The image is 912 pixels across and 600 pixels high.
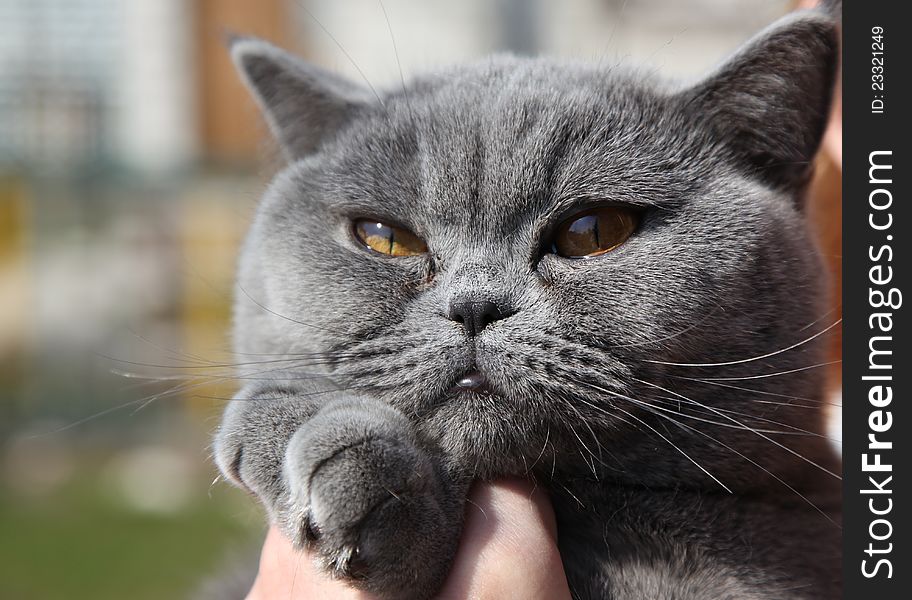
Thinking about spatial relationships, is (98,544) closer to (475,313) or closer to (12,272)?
(12,272)

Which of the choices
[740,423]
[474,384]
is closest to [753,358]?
[740,423]

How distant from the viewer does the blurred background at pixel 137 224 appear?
336 cm

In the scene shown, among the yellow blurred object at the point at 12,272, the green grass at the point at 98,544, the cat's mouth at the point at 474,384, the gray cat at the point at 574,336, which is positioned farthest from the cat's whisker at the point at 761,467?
the yellow blurred object at the point at 12,272

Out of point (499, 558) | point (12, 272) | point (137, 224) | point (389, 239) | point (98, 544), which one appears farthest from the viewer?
point (137, 224)

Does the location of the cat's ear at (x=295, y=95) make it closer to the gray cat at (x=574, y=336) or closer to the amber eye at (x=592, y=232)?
the gray cat at (x=574, y=336)

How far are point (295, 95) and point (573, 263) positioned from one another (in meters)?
0.54

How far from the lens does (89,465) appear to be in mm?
4582

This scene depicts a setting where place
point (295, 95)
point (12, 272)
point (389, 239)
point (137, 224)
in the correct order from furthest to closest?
point (137, 224) → point (12, 272) → point (295, 95) → point (389, 239)

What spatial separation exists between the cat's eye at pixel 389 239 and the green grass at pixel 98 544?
2196mm

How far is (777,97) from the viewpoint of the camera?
1.15 metres

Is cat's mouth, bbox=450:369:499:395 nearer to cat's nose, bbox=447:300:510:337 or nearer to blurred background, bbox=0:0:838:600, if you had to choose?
cat's nose, bbox=447:300:510:337

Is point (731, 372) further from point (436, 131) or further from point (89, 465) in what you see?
point (89, 465)

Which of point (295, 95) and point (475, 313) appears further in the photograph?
point (295, 95)

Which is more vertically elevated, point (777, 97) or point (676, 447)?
point (777, 97)
